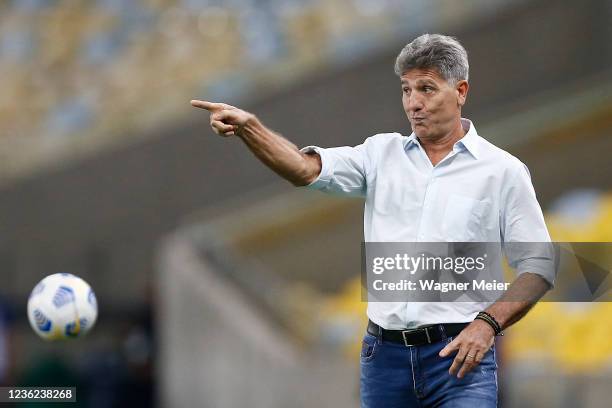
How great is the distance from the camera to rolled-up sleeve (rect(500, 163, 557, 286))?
14.4ft

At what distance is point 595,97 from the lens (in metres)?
11.6

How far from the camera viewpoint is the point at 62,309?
229 inches

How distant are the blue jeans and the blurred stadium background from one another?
596 cm

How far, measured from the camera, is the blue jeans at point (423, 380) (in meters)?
4.39

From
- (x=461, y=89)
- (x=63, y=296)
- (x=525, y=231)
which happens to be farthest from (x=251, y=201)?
(x=525, y=231)

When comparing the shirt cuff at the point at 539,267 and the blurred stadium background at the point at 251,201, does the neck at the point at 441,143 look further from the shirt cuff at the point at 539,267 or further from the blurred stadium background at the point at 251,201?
the blurred stadium background at the point at 251,201

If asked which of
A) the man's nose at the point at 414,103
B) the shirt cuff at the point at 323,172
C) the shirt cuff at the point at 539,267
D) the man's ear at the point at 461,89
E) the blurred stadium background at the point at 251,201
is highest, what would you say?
the blurred stadium background at the point at 251,201

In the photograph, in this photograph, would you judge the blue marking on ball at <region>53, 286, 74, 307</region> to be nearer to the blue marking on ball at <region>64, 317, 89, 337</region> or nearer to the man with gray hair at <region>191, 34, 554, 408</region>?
the blue marking on ball at <region>64, 317, 89, 337</region>

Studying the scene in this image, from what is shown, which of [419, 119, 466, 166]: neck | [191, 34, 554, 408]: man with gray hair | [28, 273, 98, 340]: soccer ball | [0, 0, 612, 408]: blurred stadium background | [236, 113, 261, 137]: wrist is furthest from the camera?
[0, 0, 612, 408]: blurred stadium background

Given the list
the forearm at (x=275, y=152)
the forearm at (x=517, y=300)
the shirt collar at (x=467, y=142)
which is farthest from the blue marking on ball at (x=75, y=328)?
the forearm at (x=517, y=300)

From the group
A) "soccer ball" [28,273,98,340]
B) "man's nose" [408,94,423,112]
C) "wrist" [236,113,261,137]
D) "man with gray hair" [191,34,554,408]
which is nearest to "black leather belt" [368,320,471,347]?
"man with gray hair" [191,34,554,408]

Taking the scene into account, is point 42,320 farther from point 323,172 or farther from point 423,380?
point 423,380

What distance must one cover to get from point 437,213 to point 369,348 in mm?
598

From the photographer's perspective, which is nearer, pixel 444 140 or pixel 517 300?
pixel 517 300
